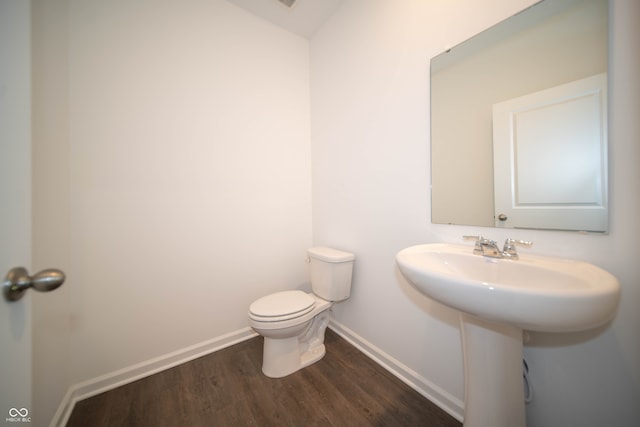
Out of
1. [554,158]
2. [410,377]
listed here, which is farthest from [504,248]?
[410,377]

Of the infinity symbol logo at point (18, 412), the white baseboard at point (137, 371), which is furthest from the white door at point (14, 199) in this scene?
the white baseboard at point (137, 371)

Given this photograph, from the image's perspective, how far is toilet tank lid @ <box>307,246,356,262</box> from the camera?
1.50 meters

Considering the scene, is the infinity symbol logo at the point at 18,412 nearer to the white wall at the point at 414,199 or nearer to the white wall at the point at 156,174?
the white wall at the point at 156,174

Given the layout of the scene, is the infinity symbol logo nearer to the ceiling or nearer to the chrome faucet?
the chrome faucet

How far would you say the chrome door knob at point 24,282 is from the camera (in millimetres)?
445

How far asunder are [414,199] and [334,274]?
2.41ft

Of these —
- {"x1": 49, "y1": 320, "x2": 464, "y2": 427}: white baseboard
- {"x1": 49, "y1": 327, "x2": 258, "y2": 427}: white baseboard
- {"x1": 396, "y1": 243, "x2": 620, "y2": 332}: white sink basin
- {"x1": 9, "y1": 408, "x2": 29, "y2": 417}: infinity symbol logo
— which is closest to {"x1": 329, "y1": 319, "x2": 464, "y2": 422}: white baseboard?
{"x1": 49, "y1": 320, "x2": 464, "y2": 427}: white baseboard

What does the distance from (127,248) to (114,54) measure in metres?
1.14

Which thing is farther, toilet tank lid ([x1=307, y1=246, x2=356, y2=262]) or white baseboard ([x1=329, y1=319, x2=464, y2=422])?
toilet tank lid ([x1=307, y1=246, x2=356, y2=262])

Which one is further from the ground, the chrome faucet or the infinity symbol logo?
the chrome faucet

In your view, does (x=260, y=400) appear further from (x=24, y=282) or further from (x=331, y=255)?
(x=24, y=282)

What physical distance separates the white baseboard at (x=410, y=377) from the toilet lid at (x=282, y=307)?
1.70 feet

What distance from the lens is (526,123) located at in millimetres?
840

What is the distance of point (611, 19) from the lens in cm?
67
